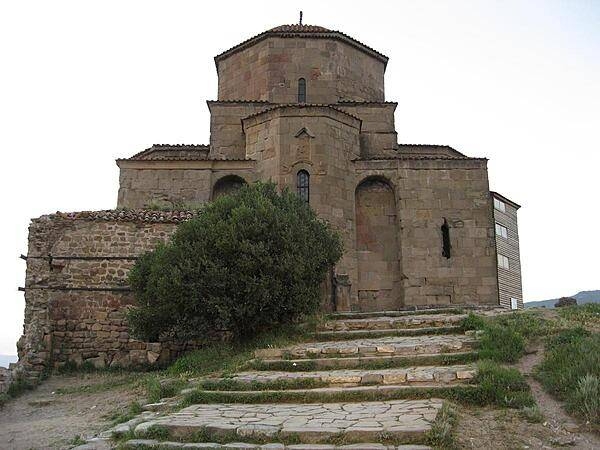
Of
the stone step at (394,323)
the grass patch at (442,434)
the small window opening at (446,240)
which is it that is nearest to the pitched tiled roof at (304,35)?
the small window opening at (446,240)

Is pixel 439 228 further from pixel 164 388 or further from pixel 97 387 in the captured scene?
pixel 164 388

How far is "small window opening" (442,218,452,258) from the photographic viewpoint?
1711cm

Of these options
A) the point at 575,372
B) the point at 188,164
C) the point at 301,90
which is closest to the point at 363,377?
the point at 575,372

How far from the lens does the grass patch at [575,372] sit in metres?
5.92

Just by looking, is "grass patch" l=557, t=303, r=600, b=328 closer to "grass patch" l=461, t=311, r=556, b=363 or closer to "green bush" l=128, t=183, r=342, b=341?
"grass patch" l=461, t=311, r=556, b=363

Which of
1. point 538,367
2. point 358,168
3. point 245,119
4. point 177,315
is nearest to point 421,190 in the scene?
point 358,168

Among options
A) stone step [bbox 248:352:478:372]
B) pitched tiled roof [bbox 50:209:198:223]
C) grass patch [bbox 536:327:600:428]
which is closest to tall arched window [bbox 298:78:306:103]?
pitched tiled roof [bbox 50:209:198:223]

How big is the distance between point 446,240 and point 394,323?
6.75 meters

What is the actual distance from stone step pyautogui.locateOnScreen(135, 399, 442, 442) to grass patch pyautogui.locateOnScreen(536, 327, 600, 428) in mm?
1420

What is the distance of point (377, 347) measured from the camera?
9164 millimetres

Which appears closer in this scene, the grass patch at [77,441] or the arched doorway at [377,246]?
the grass patch at [77,441]

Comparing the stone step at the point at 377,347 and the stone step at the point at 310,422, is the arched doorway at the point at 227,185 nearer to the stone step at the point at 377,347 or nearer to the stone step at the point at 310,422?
the stone step at the point at 377,347

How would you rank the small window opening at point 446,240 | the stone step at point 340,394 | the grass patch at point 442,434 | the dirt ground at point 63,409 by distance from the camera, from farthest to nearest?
the small window opening at point 446,240
the dirt ground at point 63,409
the stone step at point 340,394
the grass patch at point 442,434

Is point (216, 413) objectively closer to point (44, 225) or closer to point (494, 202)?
point (44, 225)
